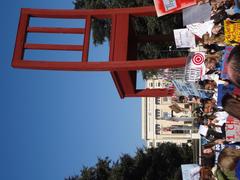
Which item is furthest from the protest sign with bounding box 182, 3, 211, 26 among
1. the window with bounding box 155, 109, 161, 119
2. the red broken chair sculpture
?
the window with bounding box 155, 109, 161, 119

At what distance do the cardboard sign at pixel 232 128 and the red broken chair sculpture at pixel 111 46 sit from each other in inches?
68.9

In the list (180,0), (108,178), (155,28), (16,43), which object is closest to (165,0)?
(180,0)

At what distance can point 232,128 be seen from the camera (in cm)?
995

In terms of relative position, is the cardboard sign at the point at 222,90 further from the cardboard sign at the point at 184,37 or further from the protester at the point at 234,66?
the cardboard sign at the point at 184,37

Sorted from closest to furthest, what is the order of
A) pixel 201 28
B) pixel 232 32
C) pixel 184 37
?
pixel 232 32
pixel 201 28
pixel 184 37

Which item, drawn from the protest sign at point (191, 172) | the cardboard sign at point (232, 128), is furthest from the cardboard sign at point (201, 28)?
the protest sign at point (191, 172)

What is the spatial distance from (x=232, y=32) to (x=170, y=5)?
1.74m

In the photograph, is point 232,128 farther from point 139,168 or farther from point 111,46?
point 139,168

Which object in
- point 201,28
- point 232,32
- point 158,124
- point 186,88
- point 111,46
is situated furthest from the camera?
point 158,124

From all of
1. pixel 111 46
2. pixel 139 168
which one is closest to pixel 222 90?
pixel 111 46

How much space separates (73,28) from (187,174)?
4.65m

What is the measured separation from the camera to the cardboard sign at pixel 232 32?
9453 mm

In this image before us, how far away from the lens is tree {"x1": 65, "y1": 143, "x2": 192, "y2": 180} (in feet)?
98.1

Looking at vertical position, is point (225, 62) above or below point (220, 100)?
above
